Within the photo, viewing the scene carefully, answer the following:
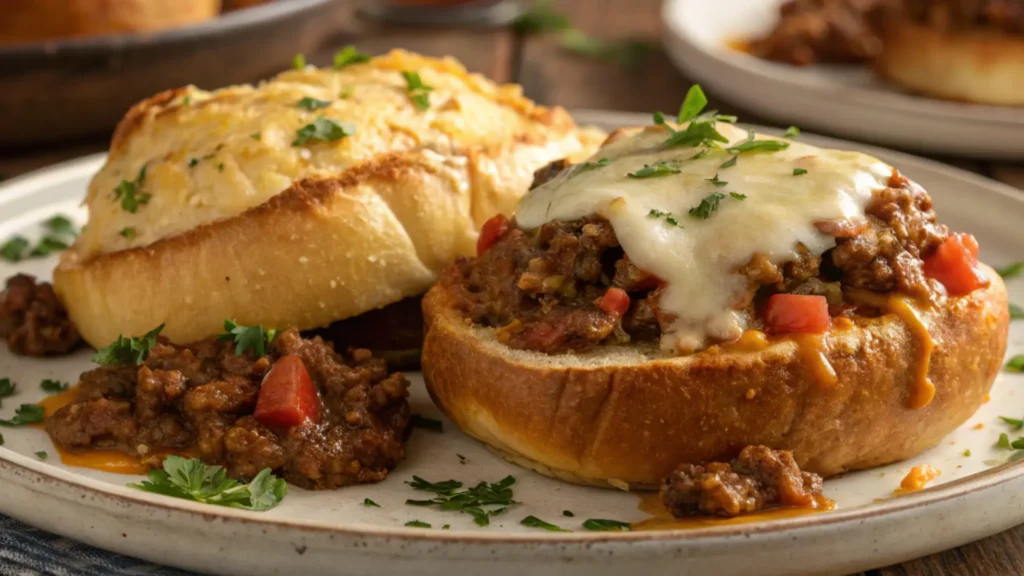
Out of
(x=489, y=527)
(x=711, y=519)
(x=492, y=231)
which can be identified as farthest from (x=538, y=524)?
(x=492, y=231)

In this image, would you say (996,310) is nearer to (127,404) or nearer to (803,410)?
(803,410)

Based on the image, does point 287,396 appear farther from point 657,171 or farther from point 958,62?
point 958,62

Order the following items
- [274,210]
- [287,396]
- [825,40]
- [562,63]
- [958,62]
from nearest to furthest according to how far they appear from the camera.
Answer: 1. [287,396]
2. [274,210]
3. [958,62]
4. [825,40]
5. [562,63]

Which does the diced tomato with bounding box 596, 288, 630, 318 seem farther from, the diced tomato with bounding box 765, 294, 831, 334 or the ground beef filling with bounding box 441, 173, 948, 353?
the diced tomato with bounding box 765, 294, 831, 334

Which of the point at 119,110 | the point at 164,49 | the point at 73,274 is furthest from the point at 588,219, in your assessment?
the point at 119,110

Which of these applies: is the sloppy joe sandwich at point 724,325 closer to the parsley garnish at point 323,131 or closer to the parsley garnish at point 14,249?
the parsley garnish at point 323,131

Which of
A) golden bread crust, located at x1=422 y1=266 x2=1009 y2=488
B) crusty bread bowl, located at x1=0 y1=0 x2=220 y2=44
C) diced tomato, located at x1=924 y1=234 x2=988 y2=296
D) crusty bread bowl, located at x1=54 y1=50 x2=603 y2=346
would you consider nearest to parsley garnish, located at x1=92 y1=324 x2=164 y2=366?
crusty bread bowl, located at x1=54 y1=50 x2=603 y2=346
